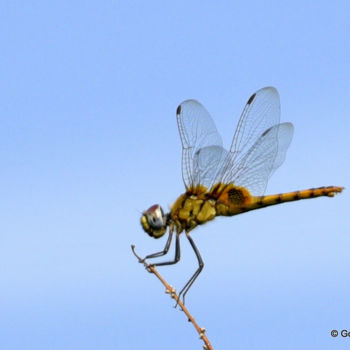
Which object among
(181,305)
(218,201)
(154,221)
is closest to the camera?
(181,305)

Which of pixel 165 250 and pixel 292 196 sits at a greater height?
pixel 292 196

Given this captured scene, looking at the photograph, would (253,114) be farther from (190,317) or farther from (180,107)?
(190,317)

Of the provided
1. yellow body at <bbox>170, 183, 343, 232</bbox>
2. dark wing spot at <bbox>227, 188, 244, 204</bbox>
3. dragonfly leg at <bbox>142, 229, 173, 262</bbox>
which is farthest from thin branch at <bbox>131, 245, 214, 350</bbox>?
dark wing spot at <bbox>227, 188, 244, 204</bbox>

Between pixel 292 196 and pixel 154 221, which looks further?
pixel 292 196

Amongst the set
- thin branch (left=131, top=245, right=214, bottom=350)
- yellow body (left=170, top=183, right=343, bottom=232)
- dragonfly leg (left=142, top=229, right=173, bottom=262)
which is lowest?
thin branch (left=131, top=245, right=214, bottom=350)

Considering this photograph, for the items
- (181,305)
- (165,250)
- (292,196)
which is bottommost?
(181,305)

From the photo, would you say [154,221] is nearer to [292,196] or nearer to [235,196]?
[235,196]

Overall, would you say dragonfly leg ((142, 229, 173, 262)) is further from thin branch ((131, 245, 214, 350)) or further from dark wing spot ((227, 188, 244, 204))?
dark wing spot ((227, 188, 244, 204))

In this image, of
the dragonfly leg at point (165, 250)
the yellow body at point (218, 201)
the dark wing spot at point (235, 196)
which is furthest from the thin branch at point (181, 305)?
the dark wing spot at point (235, 196)

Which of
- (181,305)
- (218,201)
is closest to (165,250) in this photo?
(218,201)
